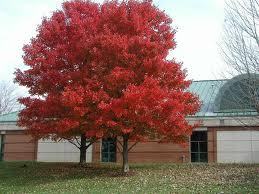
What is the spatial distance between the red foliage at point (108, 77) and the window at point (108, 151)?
12.7m

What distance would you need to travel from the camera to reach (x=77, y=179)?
22.9 metres

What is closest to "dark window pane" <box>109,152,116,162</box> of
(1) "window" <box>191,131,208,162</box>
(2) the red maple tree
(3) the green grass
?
(1) "window" <box>191,131,208,162</box>

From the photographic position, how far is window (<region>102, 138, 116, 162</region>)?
37.4 meters

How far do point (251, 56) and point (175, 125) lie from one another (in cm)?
517

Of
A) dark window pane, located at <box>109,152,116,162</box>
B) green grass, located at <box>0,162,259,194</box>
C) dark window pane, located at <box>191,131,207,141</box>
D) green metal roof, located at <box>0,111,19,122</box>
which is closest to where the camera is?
green grass, located at <box>0,162,259,194</box>

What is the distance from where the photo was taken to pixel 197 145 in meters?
35.6

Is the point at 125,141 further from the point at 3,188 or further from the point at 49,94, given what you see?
the point at 3,188

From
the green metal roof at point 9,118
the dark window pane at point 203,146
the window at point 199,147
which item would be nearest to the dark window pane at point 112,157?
the window at point 199,147

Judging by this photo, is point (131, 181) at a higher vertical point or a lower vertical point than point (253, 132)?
lower

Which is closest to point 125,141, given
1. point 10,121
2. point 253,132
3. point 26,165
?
point 26,165

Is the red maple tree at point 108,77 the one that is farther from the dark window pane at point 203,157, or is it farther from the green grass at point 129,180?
the dark window pane at point 203,157

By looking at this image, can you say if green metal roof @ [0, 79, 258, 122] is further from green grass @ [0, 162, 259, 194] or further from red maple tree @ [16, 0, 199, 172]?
red maple tree @ [16, 0, 199, 172]

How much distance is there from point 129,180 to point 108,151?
1619cm

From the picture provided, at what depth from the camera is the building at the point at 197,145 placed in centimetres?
3375
